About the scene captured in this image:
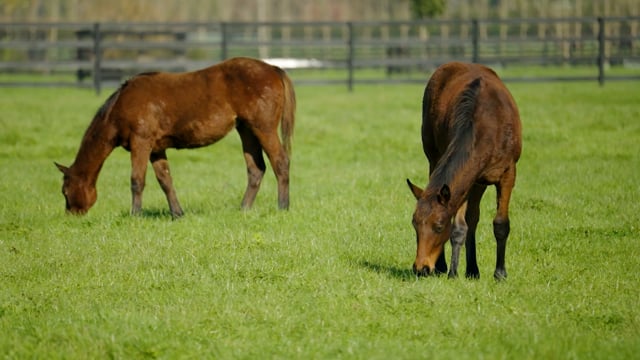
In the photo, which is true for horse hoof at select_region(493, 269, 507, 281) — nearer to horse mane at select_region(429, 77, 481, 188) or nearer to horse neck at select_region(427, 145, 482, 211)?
horse neck at select_region(427, 145, 482, 211)

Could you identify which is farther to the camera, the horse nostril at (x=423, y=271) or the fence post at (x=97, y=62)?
the fence post at (x=97, y=62)

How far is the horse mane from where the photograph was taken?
7.36 meters

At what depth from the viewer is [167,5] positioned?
238ft

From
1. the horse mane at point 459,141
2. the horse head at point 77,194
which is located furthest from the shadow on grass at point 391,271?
the horse head at point 77,194

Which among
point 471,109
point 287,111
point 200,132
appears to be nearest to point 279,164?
point 287,111

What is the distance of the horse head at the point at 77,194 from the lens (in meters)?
11.4

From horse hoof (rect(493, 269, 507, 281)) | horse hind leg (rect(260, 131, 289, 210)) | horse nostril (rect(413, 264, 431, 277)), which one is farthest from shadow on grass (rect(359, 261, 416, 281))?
horse hind leg (rect(260, 131, 289, 210))

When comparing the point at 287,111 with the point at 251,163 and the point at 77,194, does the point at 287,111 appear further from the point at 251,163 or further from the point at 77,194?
the point at 77,194

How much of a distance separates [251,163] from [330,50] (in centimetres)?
3872

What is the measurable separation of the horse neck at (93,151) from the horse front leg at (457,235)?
488cm

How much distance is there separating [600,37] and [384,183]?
15006 millimetres

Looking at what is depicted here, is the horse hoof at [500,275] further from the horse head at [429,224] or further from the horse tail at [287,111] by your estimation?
the horse tail at [287,111]

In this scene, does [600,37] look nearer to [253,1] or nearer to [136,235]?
[136,235]

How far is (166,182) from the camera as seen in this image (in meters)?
11.4
